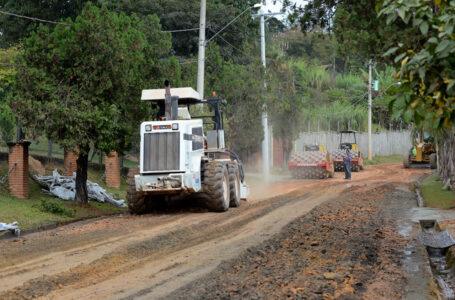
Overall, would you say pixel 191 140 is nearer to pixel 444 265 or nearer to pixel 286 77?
pixel 444 265

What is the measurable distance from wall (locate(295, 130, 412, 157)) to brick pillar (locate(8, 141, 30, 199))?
36.9 metres

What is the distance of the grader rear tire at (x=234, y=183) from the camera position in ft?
61.3

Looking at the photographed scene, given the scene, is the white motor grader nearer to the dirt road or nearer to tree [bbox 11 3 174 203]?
the dirt road

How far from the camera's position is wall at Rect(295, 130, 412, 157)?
5444cm

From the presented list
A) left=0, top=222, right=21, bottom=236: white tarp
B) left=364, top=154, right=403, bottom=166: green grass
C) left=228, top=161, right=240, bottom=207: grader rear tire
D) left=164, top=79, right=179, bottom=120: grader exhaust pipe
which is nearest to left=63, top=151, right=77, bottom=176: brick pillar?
left=228, top=161, right=240, bottom=207: grader rear tire

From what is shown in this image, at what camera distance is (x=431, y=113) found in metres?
7.30

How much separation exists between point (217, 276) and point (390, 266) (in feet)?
9.31

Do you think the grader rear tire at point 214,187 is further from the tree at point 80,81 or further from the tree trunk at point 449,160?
the tree trunk at point 449,160

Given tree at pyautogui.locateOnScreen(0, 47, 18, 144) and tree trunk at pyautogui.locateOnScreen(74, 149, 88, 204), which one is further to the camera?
tree at pyautogui.locateOnScreen(0, 47, 18, 144)

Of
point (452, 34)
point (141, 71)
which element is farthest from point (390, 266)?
point (141, 71)

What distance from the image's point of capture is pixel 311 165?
36625 millimetres

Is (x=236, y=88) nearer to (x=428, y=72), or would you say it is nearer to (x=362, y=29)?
(x=362, y=29)

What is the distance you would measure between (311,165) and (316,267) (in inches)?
→ 1091

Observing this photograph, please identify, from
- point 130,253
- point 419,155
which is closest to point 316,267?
point 130,253
